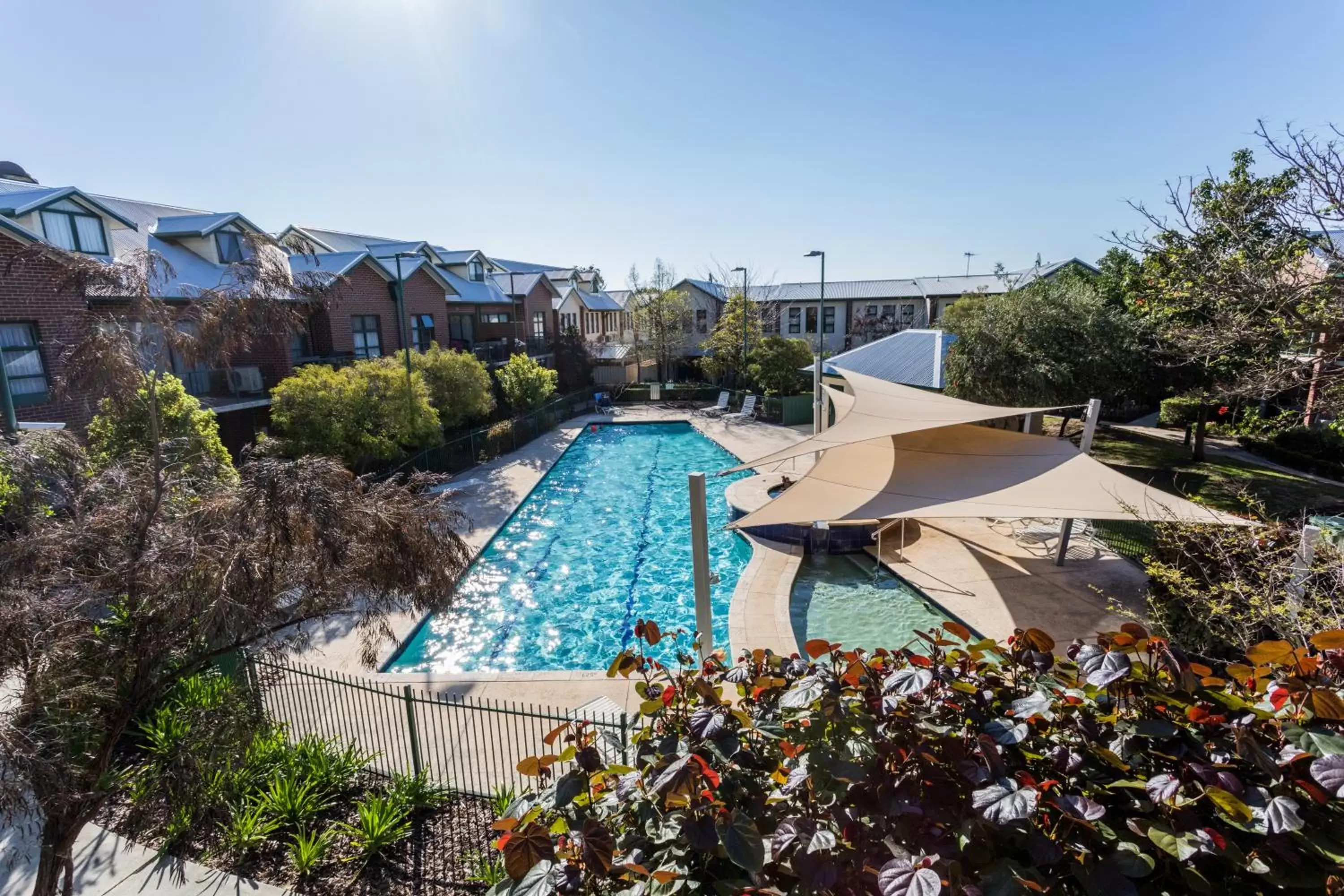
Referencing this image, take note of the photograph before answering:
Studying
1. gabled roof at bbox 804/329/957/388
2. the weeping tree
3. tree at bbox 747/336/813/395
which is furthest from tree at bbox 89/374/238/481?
tree at bbox 747/336/813/395

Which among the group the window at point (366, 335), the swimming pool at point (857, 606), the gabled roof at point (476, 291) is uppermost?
the gabled roof at point (476, 291)

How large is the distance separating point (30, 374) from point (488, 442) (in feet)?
37.7

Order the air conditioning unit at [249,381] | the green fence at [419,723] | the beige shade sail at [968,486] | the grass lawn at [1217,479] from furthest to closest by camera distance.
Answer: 1. the air conditioning unit at [249,381]
2. the grass lawn at [1217,479]
3. the beige shade sail at [968,486]
4. the green fence at [419,723]

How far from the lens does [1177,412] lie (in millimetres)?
23906

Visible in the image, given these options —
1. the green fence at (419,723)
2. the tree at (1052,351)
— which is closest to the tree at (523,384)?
the tree at (1052,351)

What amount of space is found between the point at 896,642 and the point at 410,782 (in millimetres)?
7201

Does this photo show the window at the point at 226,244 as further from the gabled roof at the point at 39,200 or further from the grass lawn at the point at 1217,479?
the grass lawn at the point at 1217,479

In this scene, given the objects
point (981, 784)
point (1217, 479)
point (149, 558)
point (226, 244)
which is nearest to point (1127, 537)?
point (1217, 479)

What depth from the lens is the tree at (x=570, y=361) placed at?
35.8 metres

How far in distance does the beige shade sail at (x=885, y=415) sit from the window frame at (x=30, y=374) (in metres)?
16.7

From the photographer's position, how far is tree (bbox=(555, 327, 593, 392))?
1411 inches

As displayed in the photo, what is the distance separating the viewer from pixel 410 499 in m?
6.25

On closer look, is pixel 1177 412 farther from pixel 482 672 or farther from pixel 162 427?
pixel 162 427

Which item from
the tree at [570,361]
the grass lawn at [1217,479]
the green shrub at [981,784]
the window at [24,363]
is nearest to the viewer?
the green shrub at [981,784]
